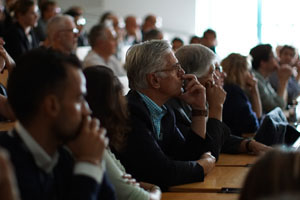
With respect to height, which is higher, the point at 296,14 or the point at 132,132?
the point at 132,132

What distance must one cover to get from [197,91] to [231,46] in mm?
10150

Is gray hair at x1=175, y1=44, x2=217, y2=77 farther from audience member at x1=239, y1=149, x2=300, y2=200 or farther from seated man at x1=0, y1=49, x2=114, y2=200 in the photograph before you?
audience member at x1=239, y1=149, x2=300, y2=200

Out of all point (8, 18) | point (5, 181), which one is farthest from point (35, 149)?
point (8, 18)

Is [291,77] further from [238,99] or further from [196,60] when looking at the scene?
[196,60]

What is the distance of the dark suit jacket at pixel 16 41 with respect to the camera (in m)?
A: 6.09

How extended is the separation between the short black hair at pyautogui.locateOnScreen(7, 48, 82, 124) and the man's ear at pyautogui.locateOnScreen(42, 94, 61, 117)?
0.5 inches

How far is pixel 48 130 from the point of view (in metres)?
1.56

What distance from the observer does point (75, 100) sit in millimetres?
1585

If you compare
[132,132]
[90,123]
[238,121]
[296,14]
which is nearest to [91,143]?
[90,123]

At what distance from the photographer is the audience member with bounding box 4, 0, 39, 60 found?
6102 mm

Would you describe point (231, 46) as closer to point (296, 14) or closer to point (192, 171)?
point (296, 14)

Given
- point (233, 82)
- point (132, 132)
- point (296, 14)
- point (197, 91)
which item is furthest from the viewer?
point (296, 14)

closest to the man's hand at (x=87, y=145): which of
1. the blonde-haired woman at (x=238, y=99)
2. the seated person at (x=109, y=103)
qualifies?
the seated person at (x=109, y=103)

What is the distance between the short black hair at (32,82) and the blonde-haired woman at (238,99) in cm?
277
